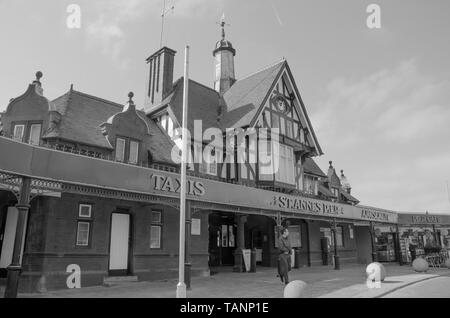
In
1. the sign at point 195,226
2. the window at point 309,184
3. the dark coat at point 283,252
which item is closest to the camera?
the dark coat at point 283,252

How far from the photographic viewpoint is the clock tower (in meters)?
27.9

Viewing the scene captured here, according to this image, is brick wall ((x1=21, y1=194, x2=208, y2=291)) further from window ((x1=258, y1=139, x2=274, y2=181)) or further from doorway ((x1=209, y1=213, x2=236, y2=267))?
window ((x1=258, y1=139, x2=274, y2=181))

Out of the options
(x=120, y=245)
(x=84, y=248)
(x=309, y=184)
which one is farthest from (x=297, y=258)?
(x=84, y=248)

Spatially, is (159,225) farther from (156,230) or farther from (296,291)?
(296,291)

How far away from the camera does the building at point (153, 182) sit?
39.8ft

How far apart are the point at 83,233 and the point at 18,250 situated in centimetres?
441

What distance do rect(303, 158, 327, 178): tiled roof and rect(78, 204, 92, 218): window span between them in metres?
17.1

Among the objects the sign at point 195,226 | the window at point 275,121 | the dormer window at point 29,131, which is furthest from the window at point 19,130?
the window at point 275,121

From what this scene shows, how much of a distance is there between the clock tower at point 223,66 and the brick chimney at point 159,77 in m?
5.77

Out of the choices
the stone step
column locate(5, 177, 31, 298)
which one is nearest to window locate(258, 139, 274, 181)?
the stone step

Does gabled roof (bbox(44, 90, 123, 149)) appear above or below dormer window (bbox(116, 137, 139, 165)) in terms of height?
above

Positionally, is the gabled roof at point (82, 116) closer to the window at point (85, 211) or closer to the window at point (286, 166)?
the window at point (85, 211)

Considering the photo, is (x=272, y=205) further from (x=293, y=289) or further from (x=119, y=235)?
(x=293, y=289)
